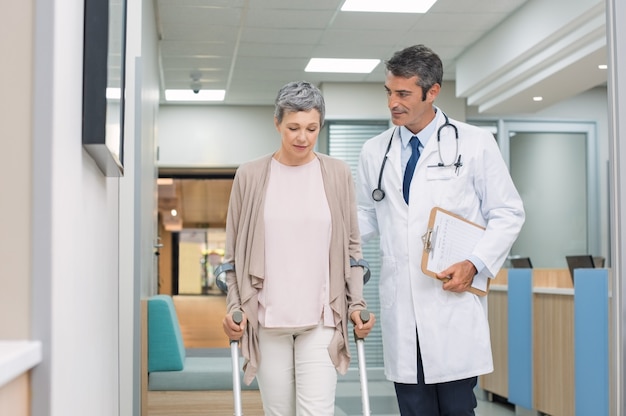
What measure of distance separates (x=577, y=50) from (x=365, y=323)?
5.03 metres

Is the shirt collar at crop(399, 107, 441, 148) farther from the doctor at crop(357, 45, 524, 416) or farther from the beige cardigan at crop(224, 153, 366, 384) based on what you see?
the beige cardigan at crop(224, 153, 366, 384)

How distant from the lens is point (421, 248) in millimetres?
3086

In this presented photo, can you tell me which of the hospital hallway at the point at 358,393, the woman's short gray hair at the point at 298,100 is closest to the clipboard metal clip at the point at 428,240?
the woman's short gray hair at the point at 298,100

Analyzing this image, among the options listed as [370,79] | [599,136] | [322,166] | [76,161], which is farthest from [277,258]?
[599,136]

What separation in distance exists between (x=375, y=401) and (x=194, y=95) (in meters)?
5.15

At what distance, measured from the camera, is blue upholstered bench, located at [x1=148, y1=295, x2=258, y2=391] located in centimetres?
604

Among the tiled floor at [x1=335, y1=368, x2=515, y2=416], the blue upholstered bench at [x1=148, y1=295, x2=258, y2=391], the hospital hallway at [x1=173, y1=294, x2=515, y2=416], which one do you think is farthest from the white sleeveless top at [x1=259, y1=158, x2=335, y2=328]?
the hospital hallway at [x1=173, y1=294, x2=515, y2=416]

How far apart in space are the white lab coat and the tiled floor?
12.2ft

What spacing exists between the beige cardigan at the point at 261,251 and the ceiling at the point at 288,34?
4.60 meters

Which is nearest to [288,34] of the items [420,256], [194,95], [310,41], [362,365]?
[310,41]

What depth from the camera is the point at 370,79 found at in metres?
10.5

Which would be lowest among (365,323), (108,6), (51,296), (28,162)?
(365,323)

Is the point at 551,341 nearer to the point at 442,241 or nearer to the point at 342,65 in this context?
the point at 442,241

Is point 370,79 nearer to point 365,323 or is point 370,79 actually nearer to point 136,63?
point 136,63
